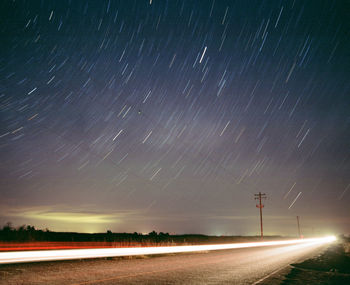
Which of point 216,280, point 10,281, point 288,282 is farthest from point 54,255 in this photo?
point 288,282

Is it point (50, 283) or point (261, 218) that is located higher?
point (261, 218)

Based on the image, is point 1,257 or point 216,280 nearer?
point 216,280

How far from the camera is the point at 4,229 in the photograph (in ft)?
90.6

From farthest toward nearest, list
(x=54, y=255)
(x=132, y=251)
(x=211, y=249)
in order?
(x=211, y=249) < (x=132, y=251) < (x=54, y=255)

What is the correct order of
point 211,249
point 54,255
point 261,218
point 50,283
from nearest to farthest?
1. point 50,283
2. point 54,255
3. point 211,249
4. point 261,218

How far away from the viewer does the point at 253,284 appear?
855cm

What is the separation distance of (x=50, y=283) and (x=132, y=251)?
36.7 feet

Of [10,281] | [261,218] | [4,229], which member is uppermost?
[261,218]

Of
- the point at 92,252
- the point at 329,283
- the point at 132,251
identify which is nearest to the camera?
the point at 329,283

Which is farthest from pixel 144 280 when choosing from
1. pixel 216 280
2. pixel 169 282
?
pixel 216 280

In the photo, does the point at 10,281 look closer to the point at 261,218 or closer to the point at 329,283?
the point at 329,283

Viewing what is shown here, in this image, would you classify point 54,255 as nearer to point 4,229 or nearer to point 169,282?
point 169,282

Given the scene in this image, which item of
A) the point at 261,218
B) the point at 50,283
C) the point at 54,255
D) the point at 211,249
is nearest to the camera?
the point at 50,283

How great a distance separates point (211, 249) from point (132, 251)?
13586 mm
